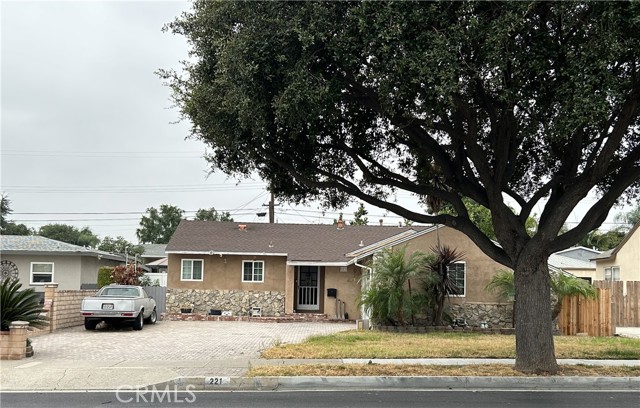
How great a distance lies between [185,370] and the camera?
13234mm

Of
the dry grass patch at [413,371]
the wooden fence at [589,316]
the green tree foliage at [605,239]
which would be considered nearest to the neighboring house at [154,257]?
the wooden fence at [589,316]

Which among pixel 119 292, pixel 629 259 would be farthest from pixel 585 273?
pixel 119 292

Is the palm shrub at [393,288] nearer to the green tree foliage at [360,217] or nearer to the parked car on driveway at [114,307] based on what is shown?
the parked car on driveway at [114,307]

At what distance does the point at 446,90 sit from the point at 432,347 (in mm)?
8332

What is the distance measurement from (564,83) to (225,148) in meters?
7.48

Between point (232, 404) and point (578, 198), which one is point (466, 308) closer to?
point (578, 198)

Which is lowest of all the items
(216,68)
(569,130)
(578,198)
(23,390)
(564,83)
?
(23,390)

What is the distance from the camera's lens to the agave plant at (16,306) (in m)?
15.1

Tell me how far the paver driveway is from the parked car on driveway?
406 mm

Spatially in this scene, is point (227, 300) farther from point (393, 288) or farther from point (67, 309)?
point (393, 288)

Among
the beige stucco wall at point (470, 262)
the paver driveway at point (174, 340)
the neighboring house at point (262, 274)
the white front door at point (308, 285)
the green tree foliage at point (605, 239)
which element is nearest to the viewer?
the paver driveway at point (174, 340)

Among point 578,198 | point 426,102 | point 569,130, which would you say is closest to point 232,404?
point 426,102

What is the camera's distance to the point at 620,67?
11344 mm

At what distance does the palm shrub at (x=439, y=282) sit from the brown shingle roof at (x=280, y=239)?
690 cm
